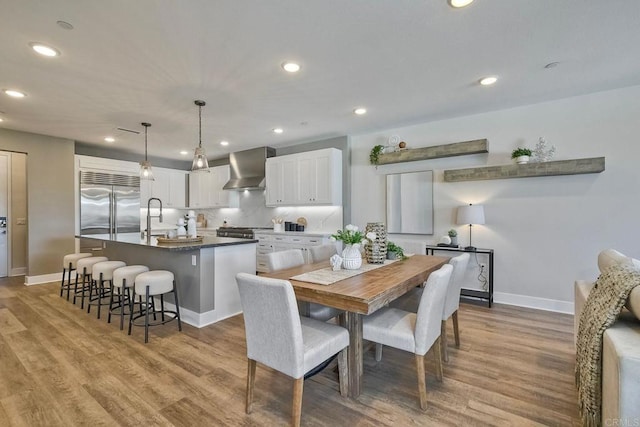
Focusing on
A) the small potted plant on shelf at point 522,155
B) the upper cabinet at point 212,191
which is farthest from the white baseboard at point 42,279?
the small potted plant on shelf at point 522,155

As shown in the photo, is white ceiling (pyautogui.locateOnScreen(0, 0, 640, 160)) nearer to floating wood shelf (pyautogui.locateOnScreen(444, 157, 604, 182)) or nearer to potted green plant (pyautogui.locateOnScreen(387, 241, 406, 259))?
floating wood shelf (pyautogui.locateOnScreen(444, 157, 604, 182))

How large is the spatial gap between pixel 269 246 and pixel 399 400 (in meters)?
4.16

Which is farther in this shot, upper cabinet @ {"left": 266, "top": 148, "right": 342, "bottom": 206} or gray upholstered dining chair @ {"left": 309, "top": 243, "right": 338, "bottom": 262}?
upper cabinet @ {"left": 266, "top": 148, "right": 342, "bottom": 206}

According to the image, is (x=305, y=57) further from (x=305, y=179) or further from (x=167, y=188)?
(x=167, y=188)

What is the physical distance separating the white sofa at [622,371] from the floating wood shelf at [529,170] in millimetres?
2594

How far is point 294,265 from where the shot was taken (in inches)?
110

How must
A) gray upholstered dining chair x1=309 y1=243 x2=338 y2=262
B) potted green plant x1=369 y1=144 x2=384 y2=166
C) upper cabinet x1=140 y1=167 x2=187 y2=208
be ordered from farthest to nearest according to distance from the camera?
upper cabinet x1=140 y1=167 x2=187 y2=208
potted green plant x1=369 y1=144 x2=384 y2=166
gray upholstered dining chair x1=309 y1=243 x2=338 y2=262

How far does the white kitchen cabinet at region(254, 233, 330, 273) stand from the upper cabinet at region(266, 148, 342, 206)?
613mm

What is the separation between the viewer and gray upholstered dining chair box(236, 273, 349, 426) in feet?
5.28

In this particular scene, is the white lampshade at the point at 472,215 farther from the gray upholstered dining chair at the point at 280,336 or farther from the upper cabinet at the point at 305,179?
the gray upholstered dining chair at the point at 280,336

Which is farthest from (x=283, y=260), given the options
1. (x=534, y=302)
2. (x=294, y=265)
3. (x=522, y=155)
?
(x=534, y=302)

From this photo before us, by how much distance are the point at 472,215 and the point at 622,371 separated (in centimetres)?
293

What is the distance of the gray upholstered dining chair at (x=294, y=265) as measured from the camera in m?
2.51

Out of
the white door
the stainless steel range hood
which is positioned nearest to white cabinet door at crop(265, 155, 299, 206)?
the stainless steel range hood
